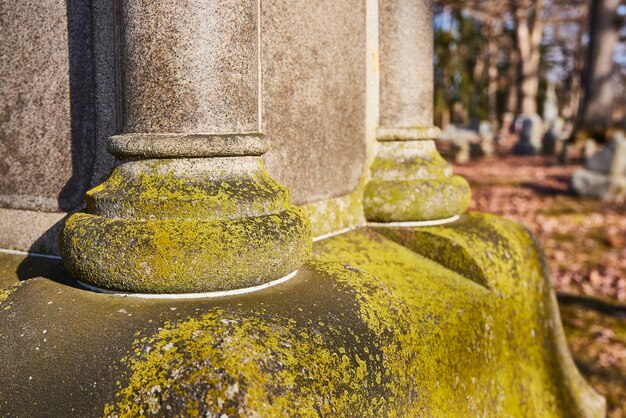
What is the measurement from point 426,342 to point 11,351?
130 centimetres

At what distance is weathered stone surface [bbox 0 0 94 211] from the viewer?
2.31 metres

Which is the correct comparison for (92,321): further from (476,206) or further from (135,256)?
(476,206)

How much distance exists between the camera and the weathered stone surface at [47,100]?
2312 millimetres

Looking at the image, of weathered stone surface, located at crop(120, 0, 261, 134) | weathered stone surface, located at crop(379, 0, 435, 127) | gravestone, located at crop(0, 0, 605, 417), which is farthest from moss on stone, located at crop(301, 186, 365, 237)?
weathered stone surface, located at crop(120, 0, 261, 134)

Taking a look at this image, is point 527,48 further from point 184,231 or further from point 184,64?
point 184,231

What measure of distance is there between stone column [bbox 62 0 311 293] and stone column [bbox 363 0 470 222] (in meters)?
1.22

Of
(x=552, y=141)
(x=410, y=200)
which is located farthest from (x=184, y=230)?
(x=552, y=141)

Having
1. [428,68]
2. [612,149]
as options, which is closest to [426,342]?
[428,68]

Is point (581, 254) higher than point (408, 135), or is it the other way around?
point (408, 135)

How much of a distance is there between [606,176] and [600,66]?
9.52 meters

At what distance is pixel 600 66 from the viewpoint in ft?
60.6

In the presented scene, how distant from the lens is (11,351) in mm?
1606

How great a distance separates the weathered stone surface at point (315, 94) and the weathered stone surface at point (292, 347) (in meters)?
0.38

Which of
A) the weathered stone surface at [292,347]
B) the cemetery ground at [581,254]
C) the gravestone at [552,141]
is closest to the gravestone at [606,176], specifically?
the cemetery ground at [581,254]
